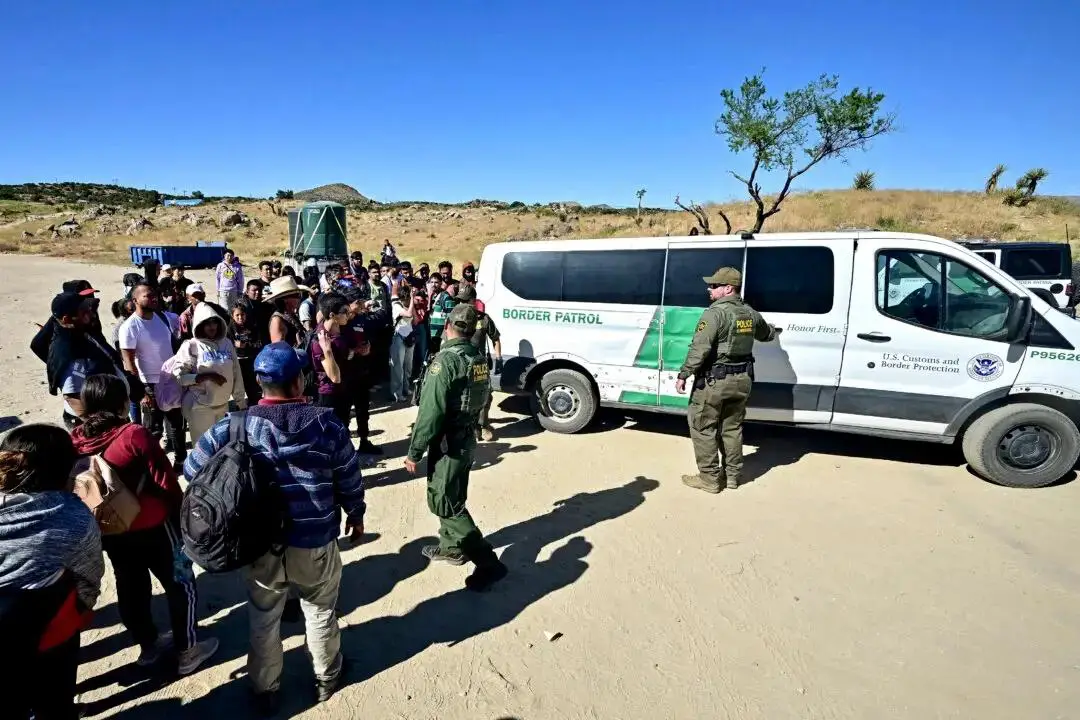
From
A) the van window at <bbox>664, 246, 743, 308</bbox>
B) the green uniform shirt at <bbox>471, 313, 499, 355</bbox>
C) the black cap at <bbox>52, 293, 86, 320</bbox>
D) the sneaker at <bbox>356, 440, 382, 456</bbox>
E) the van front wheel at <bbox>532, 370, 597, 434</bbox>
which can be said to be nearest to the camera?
the black cap at <bbox>52, 293, 86, 320</bbox>

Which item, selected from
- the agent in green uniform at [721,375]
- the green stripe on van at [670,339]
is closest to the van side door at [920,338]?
the agent in green uniform at [721,375]

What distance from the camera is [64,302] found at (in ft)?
13.1

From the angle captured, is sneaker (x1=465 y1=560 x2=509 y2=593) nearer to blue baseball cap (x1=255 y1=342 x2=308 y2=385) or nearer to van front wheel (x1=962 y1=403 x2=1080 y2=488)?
blue baseball cap (x1=255 y1=342 x2=308 y2=385)

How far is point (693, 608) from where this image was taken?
3436 mm

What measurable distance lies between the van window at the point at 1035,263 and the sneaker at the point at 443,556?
13.2 meters

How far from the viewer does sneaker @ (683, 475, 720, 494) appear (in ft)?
16.1

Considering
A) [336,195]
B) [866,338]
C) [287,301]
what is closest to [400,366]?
[287,301]

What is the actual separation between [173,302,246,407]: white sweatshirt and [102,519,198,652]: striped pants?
5.97 ft

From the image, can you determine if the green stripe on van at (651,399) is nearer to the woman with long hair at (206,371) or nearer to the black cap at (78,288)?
the woman with long hair at (206,371)

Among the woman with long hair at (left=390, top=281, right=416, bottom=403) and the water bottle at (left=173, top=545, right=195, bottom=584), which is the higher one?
the woman with long hair at (left=390, top=281, right=416, bottom=403)

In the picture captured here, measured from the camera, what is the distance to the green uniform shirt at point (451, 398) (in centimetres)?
329

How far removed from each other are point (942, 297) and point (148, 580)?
6.17m

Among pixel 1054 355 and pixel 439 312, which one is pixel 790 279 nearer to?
pixel 1054 355

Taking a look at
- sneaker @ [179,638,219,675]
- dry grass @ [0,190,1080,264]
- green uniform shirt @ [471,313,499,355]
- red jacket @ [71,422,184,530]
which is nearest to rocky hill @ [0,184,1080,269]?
dry grass @ [0,190,1080,264]
